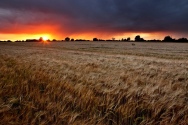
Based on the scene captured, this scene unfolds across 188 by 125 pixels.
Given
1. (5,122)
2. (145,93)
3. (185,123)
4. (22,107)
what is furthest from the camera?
(145,93)

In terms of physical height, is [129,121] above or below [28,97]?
below

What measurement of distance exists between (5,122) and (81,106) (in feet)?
4.26

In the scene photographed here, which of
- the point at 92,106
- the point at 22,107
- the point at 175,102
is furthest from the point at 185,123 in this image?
the point at 22,107

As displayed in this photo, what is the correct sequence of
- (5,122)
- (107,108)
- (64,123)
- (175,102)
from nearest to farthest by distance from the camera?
(5,122) < (64,123) < (107,108) < (175,102)

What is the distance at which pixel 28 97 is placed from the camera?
10.3ft

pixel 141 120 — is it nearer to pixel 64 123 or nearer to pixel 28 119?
pixel 64 123

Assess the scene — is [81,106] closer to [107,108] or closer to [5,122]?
[107,108]

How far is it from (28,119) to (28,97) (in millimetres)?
876

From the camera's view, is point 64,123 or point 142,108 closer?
point 64,123

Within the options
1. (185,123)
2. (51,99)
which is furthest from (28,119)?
(185,123)

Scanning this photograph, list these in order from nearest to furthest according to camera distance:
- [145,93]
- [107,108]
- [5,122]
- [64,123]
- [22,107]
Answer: [5,122], [64,123], [22,107], [107,108], [145,93]

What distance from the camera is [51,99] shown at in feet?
10.4

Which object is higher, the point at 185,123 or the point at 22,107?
the point at 22,107

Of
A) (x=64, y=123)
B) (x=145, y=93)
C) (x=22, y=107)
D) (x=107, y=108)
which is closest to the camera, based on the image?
(x=64, y=123)
